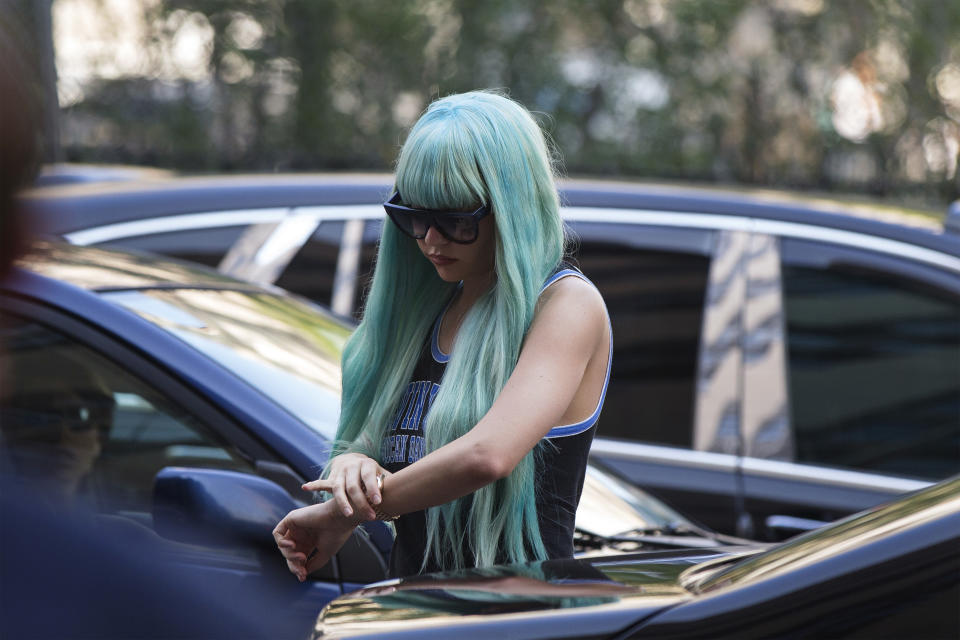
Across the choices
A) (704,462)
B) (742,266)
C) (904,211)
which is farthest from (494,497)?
(904,211)

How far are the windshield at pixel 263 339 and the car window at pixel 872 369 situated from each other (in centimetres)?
169

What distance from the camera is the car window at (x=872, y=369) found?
3875 mm

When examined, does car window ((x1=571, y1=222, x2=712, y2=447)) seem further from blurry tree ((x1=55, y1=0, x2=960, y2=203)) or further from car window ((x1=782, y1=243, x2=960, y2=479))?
blurry tree ((x1=55, y1=0, x2=960, y2=203))

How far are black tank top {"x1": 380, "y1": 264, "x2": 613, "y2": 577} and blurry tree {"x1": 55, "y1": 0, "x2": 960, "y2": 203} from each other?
897 centimetres

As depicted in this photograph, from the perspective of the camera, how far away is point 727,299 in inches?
152

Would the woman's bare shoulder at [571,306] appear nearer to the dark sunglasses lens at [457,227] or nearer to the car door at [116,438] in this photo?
the dark sunglasses lens at [457,227]

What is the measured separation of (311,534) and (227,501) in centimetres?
27

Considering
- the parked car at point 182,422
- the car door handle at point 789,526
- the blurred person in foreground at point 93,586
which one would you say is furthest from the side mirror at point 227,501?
the car door handle at point 789,526

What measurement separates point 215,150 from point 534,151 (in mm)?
10511

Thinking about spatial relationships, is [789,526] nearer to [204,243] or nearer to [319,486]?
[319,486]

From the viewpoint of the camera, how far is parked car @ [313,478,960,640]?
1471 mm

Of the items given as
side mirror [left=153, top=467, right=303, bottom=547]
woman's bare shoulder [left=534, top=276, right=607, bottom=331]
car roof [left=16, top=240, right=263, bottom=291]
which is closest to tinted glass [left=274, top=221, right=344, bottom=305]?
car roof [left=16, top=240, right=263, bottom=291]

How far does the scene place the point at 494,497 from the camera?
2023mm

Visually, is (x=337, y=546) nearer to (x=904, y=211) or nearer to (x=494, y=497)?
(x=494, y=497)
